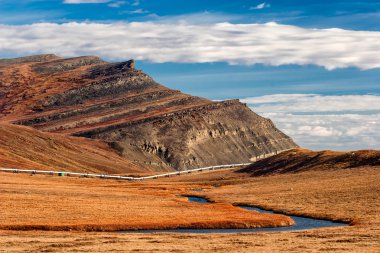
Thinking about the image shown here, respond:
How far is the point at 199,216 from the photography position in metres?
71.4

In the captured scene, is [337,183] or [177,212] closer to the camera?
[177,212]

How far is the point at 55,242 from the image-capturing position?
150 feet

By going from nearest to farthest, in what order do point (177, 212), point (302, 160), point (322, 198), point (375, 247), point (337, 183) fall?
point (375, 247), point (177, 212), point (322, 198), point (337, 183), point (302, 160)

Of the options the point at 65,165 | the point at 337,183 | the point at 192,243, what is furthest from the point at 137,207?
the point at 65,165

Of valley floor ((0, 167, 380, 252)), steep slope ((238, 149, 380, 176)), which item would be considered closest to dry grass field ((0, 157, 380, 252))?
valley floor ((0, 167, 380, 252))

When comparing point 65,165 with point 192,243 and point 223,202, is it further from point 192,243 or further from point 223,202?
point 192,243

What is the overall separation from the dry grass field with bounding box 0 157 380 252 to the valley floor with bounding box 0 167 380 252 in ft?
0.22

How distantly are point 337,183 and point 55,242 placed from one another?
70.2m

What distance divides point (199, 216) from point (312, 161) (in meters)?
84.6

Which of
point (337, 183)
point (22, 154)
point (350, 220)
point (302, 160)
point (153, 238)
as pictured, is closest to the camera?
point (153, 238)

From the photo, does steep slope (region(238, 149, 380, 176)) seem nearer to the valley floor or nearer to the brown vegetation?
the valley floor

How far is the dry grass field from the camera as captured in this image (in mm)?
44656

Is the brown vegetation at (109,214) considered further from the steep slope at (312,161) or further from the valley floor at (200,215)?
the steep slope at (312,161)

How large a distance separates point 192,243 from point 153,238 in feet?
15.3
